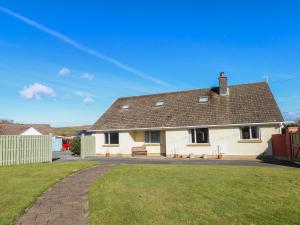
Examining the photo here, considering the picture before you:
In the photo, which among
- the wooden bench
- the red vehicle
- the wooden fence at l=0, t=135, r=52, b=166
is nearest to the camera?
the wooden fence at l=0, t=135, r=52, b=166

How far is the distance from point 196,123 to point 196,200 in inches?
663

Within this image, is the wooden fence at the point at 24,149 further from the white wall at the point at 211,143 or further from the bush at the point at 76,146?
the bush at the point at 76,146

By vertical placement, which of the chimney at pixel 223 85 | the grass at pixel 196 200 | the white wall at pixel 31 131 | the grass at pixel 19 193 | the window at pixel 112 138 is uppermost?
the chimney at pixel 223 85

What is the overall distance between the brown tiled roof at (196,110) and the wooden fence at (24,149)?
824cm

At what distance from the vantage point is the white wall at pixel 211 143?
21.9m

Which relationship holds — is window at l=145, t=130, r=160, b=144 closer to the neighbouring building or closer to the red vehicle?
the neighbouring building

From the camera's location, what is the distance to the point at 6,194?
878 cm

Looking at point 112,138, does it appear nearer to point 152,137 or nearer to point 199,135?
point 152,137

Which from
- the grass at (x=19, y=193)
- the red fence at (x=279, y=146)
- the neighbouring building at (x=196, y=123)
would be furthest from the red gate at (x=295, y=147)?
the grass at (x=19, y=193)

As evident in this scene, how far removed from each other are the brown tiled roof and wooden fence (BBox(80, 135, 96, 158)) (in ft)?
4.84

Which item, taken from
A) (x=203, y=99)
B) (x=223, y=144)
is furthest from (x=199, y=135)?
(x=203, y=99)

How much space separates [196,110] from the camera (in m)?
26.2

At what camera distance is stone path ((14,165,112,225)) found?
621cm

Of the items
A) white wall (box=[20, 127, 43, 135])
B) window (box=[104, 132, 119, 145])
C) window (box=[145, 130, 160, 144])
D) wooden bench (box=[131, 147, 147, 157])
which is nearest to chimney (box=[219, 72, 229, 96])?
window (box=[145, 130, 160, 144])
